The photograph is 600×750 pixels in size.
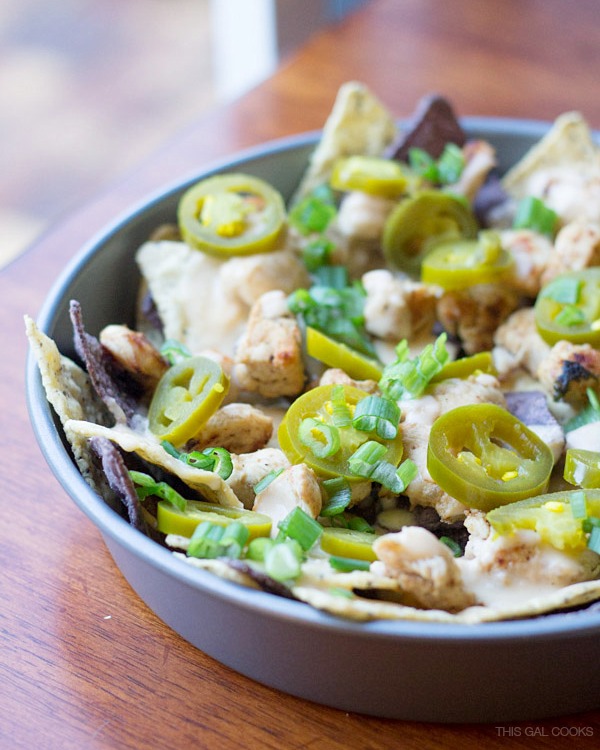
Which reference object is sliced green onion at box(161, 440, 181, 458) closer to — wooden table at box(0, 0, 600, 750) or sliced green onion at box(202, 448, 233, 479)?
sliced green onion at box(202, 448, 233, 479)

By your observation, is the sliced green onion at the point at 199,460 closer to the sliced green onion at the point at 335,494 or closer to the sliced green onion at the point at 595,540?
the sliced green onion at the point at 335,494

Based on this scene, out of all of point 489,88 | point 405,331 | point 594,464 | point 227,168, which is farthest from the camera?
point 489,88

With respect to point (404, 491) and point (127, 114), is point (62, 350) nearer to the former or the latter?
point (404, 491)

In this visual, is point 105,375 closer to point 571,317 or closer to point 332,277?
point 332,277

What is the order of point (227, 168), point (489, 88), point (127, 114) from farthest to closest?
point (127, 114), point (489, 88), point (227, 168)

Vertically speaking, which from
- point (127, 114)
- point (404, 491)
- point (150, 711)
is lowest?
point (127, 114)

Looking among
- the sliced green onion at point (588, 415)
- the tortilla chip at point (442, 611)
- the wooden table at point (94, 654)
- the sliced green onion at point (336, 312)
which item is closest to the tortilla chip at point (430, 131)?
the sliced green onion at point (336, 312)

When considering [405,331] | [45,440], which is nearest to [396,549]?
[45,440]
